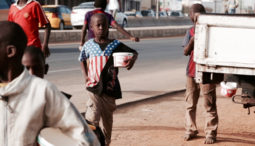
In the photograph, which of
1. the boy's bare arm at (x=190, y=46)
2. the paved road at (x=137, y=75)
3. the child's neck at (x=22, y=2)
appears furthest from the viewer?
the paved road at (x=137, y=75)

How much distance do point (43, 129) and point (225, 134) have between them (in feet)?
16.8

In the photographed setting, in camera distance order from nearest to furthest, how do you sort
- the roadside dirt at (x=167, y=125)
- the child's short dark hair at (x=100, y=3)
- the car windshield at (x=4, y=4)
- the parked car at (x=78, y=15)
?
the roadside dirt at (x=167, y=125)
the child's short dark hair at (x=100, y=3)
the car windshield at (x=4, y=4)
the parked car at (x=78, y=15)

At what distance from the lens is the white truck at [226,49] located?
15.7 feet

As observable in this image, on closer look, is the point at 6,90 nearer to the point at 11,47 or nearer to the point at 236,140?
the point at 11,47

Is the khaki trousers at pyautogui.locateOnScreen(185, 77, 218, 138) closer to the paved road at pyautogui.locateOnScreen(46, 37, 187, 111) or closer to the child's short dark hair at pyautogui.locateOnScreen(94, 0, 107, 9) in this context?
the child's short dark hair at pyautogui.locateOnScreen(94, 0, 107, 9)

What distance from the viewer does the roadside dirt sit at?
678 centimetres

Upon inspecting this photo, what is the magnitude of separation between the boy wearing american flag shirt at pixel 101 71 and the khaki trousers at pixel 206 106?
168cm

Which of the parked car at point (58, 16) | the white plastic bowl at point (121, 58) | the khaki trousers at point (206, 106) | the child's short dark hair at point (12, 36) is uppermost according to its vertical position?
the child's short dark hair at point (12, 36)

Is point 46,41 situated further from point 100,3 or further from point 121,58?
point 121,58

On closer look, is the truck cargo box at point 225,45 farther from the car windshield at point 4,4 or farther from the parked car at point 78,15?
the parked car at point 78,15

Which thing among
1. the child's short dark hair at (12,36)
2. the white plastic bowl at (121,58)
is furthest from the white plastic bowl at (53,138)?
the white plastic bowl at (121,58)

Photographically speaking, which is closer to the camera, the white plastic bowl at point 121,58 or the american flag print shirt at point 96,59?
the white plastic bowl at point 121,58

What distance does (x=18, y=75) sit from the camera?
2.45 metres

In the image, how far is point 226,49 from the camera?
16.1ft
